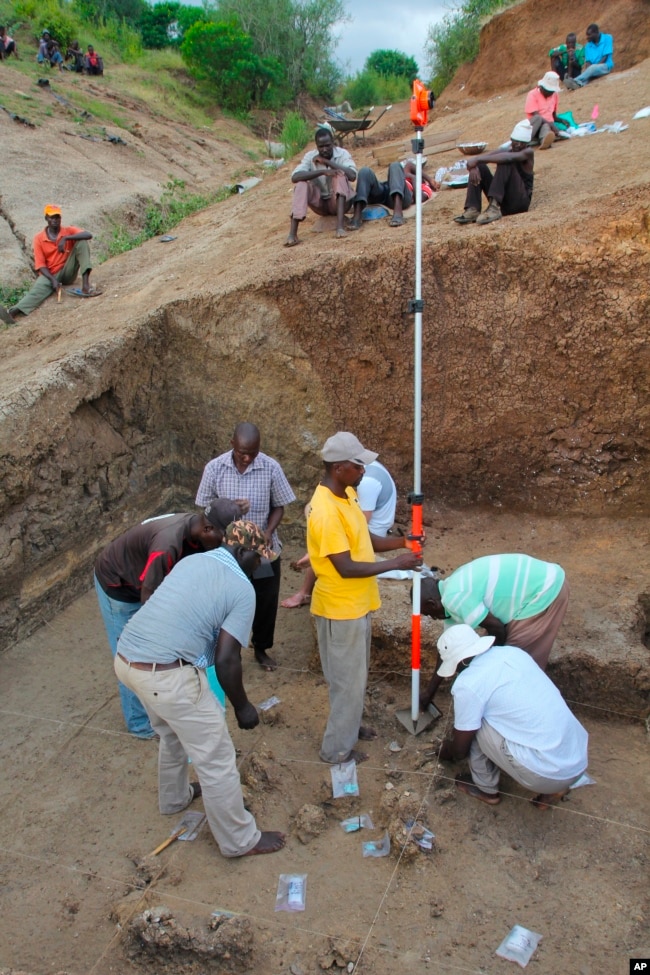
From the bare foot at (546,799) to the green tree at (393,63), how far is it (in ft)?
116

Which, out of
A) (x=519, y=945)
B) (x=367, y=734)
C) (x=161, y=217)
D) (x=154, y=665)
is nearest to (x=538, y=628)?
(x=367, y=734)

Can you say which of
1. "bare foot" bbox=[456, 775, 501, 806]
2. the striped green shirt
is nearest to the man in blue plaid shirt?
the striped green shirt

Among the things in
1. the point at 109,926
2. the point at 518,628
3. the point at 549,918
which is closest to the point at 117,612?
the point at 109,926

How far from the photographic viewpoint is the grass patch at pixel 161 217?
9.86 meters

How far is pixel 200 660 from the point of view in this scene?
3045 mm

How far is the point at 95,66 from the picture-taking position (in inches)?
728

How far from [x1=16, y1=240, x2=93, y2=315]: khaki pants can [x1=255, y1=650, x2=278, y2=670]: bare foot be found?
484cm

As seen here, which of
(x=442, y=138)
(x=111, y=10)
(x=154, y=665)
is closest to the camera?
(x=154, y=665)

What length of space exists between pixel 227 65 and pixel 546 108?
55.0ft

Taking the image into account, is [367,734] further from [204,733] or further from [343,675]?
[204,733]

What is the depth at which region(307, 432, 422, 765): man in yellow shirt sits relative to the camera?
3.36 metres

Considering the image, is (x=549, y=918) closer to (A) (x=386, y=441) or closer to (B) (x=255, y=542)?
(B) (x=255, y=542)

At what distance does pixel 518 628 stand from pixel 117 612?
2.14 m

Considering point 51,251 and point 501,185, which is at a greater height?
point 501,185
